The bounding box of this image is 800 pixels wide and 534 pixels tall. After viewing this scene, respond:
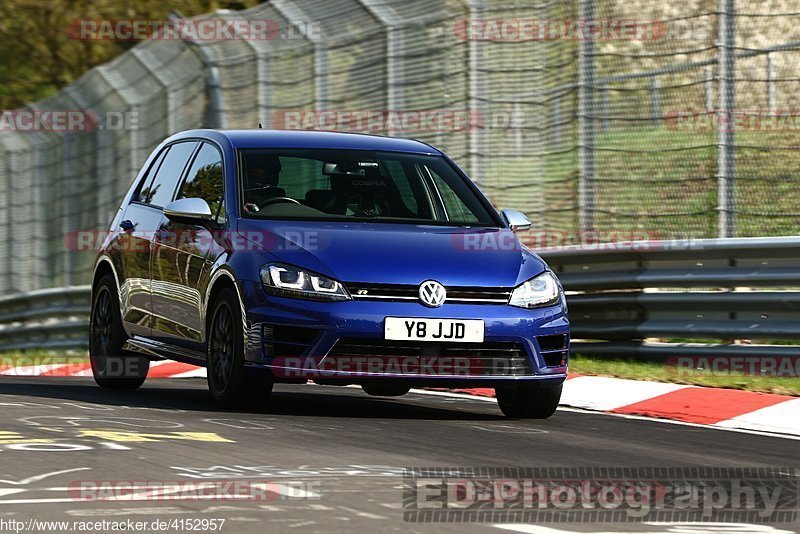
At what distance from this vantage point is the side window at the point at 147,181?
1184cm

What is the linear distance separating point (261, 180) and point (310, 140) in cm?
61

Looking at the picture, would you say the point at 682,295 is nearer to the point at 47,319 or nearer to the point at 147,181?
the point at 147,181

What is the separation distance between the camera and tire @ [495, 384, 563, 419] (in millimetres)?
9906

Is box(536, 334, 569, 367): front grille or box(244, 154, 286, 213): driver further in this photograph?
box(244, 154, 286, 213): driver

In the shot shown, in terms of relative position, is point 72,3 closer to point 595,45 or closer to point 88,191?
point 88,191

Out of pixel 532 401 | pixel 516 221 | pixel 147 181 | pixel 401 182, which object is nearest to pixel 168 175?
pixel 147 181

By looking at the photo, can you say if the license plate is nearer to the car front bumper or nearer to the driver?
the car front bumper

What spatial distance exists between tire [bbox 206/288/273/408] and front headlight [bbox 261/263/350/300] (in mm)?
281

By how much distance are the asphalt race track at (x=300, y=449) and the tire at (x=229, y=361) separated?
13 cm

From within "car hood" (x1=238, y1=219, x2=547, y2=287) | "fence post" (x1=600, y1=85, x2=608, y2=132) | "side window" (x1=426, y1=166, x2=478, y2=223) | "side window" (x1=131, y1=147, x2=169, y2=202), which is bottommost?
"car hood" (x1=238, y1=219, x2=547, y2=287)

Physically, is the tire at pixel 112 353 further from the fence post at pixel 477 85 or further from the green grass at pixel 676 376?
the fence post at pixel 477 85

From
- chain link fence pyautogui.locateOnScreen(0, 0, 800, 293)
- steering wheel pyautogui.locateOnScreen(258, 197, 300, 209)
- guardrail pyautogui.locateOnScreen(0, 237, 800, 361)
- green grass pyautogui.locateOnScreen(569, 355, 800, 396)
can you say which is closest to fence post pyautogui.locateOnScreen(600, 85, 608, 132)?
chain link fence pyautogui.locateOnScreen(0, 0, 800, 293)

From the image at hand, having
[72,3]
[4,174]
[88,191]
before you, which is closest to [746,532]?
[88,191]

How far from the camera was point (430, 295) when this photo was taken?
9.19 metres
